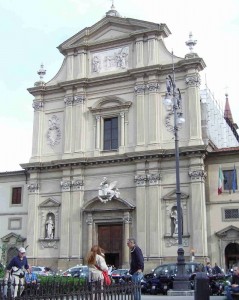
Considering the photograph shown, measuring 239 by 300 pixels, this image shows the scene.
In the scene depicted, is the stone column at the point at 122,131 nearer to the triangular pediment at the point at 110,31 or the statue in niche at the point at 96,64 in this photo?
the statue in niche at the point at 96,64

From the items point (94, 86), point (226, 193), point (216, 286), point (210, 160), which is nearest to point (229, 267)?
point (226, 193)

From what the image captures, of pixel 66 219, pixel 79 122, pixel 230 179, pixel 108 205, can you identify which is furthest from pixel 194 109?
pixel 66 219

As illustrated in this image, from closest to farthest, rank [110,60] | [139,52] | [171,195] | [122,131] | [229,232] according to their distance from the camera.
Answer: [229,232]
[171,195]
[122,131]
[139,52]
[110,60]

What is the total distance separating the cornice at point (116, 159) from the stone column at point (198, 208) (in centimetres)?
75

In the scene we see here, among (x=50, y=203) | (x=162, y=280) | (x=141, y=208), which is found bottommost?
(x=162, y=280)

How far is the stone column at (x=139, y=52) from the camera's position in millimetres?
37928

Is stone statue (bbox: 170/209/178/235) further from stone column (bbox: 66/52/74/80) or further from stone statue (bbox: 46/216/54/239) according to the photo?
stone column (bbox: 66/52/74/80)

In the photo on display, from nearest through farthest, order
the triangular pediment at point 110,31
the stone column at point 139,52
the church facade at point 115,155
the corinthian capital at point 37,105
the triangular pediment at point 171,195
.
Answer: the church facade at point 115,155, the triangular pediment at point 171,195, the stone column at point 139,52, the triangular pediment at point 110,31, the corinthian capital at point 37,105

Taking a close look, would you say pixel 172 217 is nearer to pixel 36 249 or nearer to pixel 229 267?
pixel 229 267

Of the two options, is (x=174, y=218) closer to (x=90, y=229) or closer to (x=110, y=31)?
(x=90, y=229)

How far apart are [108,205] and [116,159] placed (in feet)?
11.8

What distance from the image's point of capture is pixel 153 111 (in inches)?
1430

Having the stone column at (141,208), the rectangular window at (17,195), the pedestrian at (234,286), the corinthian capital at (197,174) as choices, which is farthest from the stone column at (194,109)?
the pedestrian at (234,286)

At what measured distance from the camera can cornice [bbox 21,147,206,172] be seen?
3413 cm
